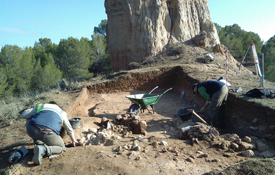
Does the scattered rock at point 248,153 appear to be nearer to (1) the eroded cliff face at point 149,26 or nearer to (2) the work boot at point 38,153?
(2) the work boot at point 38,153

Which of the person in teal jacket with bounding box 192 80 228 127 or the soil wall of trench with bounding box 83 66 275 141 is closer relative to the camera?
the soil wall of trench with bounding box 83 66 275 141

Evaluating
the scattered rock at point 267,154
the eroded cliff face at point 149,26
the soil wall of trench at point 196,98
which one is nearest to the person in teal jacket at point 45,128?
the scattered rock at point 267,154

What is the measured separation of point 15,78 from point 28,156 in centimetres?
1924

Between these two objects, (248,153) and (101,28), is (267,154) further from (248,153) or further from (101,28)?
(101,28)

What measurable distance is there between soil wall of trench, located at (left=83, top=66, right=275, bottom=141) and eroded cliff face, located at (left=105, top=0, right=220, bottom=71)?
3.11 metres

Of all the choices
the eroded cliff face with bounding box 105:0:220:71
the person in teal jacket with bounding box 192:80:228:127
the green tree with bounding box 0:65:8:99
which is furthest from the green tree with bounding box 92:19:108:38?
the person in teal jacket with bounding box 192:80:228:127

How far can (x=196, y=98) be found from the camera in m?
7.17

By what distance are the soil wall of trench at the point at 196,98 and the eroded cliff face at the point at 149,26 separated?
311 cm

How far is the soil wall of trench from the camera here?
165 inches

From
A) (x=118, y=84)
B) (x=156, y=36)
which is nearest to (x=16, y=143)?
(x=118, y=84)

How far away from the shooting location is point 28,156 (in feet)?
11.5

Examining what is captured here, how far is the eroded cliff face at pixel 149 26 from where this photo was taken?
12.3 m

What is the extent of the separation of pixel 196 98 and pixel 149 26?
684cm

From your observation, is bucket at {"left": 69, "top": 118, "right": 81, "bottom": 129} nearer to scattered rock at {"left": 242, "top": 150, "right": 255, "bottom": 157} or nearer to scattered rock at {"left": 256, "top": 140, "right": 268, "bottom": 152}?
scattered rock at {"left": 242, "top": 150, "right": 255, "bottom": 157}
